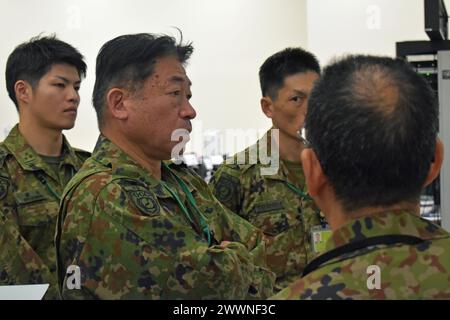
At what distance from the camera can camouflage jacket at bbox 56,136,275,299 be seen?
1179mm

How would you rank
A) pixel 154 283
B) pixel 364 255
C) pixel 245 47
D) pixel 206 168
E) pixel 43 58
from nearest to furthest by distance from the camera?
pixel 364 255
pixel 154 283
pixel 43 58
pixel 206 168
pixel 245 47

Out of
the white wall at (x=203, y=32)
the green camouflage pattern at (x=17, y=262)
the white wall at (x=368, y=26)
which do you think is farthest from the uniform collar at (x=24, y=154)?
the white wall at (x=203, y=32)

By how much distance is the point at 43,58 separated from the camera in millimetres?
2271

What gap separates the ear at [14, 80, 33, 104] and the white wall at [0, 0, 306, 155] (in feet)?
12.8

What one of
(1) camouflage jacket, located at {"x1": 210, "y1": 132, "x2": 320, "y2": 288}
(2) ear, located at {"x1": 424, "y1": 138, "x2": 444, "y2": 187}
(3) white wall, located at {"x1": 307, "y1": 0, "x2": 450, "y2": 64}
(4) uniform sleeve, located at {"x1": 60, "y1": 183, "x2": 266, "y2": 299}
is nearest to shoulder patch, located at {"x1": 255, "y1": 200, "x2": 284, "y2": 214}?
(1) camouflage jacket, located at {"x1": 210, "y1": 132, "x2": 320, "y2": 288}

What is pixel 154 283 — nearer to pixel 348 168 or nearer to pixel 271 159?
pixel 348 168

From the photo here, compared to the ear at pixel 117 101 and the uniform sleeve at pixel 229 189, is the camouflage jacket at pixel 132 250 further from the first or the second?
the uniform sleeve at pixel 229 189

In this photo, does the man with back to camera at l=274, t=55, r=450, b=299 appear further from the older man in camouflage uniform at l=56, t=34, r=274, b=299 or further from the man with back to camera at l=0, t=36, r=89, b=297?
the man with back to camera at l=0, t=36, r=89, b=297

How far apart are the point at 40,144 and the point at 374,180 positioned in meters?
1.61

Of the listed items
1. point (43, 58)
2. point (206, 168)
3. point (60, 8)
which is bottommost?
point (206, 168)

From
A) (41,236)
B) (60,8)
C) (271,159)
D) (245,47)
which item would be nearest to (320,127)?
(271,159)

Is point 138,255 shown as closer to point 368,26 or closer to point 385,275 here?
point 385,275

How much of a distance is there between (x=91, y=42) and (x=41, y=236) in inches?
180

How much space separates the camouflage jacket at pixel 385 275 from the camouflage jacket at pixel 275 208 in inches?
45.7
